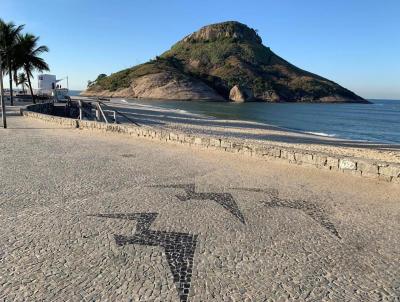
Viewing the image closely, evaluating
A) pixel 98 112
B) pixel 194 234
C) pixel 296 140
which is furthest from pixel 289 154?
pixel 98 112

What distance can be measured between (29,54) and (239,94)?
9202 cm

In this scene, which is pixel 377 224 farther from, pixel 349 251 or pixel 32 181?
pixel 32 181

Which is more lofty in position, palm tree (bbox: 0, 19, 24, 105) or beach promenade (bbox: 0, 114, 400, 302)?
palm tree (bbox: 0, 19, 24, 105)

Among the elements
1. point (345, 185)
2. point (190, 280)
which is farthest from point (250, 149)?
point (190, 280)

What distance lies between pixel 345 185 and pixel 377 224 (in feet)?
7.08

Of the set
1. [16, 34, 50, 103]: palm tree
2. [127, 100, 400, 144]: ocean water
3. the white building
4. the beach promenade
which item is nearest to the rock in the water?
[127, 100, 400, 144]: ocean water

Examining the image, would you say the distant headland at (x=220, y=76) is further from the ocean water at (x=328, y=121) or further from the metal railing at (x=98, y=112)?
the metal railing at (x=98, y=112)

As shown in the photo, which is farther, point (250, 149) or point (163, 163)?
point (250, 149)

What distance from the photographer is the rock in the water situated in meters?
124

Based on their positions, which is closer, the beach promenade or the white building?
the beach promenade

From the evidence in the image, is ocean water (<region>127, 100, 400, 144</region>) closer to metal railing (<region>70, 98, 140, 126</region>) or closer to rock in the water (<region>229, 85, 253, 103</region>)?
metal railing (<region>70, 98, 140, 126</region>)

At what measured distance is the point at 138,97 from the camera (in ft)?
411

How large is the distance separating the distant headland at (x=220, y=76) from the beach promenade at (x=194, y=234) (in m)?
112

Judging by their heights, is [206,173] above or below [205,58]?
below
